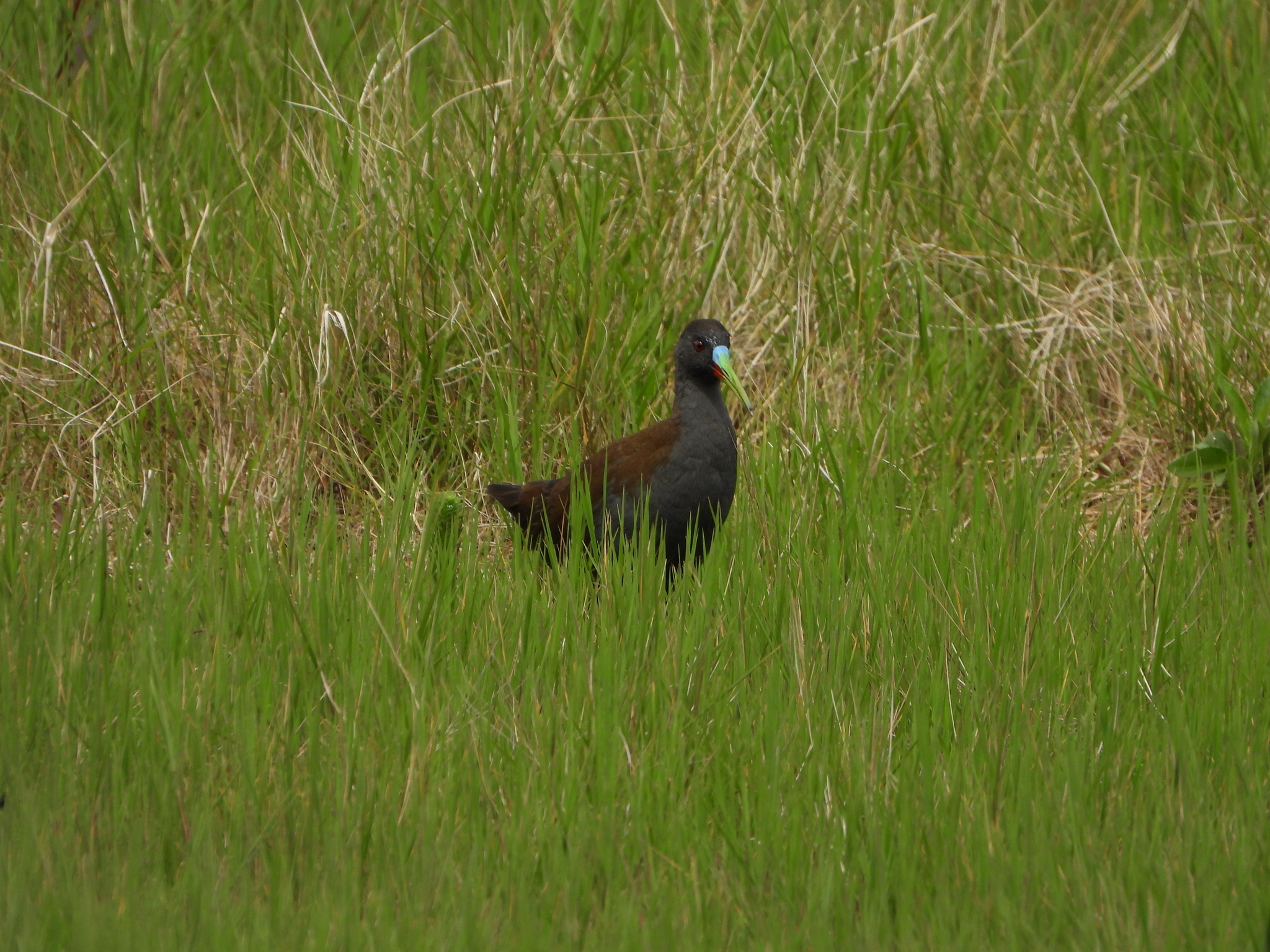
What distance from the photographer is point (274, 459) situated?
475cm

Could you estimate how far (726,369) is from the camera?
4.24m

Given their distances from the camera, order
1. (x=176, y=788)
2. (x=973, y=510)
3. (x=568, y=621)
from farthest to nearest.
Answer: (x=973, y=510) < (x=568, y=621) < (x=176, y=788)

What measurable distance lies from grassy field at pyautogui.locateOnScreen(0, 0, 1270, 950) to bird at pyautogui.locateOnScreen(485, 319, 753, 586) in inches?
7.4

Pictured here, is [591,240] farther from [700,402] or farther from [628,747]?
[628,747]

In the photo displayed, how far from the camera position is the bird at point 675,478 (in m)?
4.14

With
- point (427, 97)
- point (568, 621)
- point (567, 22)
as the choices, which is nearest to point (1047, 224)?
point (567, 22)

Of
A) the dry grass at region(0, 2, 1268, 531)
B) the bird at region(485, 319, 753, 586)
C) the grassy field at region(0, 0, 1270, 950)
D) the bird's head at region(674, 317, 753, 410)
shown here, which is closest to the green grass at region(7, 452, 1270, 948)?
the grassy field at region(0, 0, 1270, 950)

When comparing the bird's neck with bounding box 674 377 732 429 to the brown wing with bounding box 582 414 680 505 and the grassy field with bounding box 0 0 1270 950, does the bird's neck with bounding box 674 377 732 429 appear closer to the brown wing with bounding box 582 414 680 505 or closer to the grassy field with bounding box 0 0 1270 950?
the brown wing with bounding box 582 414 680 505

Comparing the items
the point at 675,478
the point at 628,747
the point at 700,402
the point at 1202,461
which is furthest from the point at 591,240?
the point at 628,747

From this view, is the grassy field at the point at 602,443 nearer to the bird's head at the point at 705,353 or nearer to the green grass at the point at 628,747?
the green grass at the point at 628,747

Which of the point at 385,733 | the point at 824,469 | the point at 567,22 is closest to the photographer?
the point at 385,733

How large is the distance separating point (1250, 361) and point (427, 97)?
11.2 feet

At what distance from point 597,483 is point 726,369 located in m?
0.53

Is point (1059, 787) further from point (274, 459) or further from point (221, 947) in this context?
point (274, 459)
